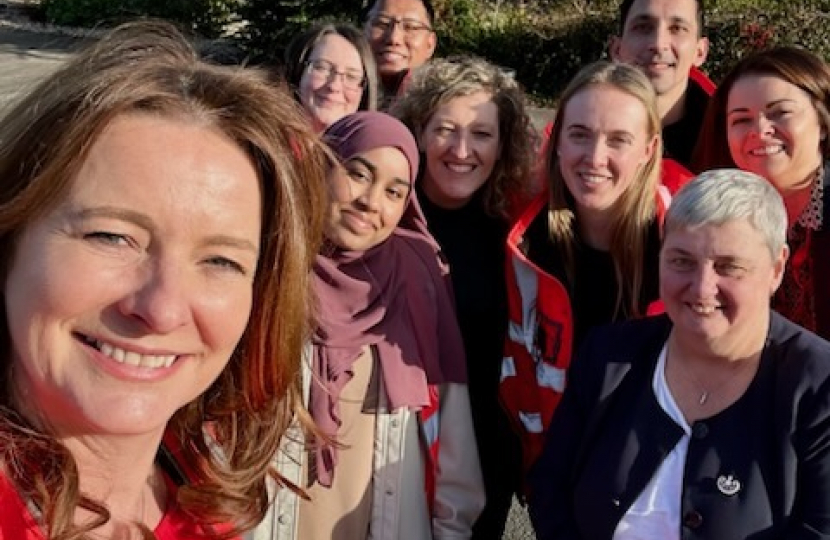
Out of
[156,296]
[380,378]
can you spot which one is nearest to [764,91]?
[380,378]

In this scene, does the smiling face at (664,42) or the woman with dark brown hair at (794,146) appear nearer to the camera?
the woman with dark brown hair at (794,146)

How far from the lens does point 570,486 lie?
2689mm

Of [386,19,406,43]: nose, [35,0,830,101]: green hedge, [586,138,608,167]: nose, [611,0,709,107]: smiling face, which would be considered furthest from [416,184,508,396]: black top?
[35,0,830,101]: green hedge

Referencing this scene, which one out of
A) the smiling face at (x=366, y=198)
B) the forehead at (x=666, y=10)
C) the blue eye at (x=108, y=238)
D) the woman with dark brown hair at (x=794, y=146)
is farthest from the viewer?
the forehead at (x=666, y=10)

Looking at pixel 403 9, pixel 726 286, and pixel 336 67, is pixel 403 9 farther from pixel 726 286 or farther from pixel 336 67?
pixel 726 286

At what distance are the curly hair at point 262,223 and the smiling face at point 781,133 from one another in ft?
6.97

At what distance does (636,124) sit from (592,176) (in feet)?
0.77

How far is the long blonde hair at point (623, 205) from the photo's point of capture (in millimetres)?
3045

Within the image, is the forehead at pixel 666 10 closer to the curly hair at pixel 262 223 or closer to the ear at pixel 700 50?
the ear at pixel 700 50

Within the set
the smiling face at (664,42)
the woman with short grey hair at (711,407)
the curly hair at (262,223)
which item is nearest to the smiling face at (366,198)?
the woman with short grey hair at (711,407)

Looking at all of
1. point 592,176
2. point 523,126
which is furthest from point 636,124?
point 523,126

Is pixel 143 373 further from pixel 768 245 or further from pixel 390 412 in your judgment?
pixel 768 245

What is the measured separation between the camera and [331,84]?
4188mm

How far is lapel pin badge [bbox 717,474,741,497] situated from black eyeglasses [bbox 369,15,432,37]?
3193mm
